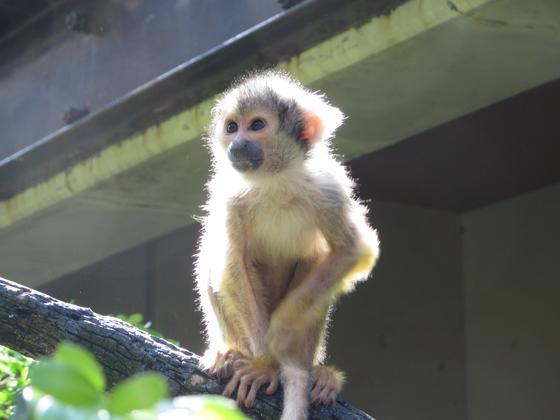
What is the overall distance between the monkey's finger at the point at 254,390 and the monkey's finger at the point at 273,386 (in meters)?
0.03

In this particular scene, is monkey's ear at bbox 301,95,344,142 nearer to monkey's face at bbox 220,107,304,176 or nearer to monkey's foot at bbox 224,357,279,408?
monkey's face at bbox 220,107,304,176

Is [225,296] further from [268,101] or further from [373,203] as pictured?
[373,203]

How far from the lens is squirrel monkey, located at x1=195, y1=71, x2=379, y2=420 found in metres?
4.09

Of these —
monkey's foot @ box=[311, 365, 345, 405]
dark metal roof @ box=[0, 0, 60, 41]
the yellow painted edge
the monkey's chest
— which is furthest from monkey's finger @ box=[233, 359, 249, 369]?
dark metal roof @ box=[0, 0, 60, 41]

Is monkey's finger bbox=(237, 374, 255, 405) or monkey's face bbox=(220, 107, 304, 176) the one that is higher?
monkey's face bbox=(220, 107, 304, 176)

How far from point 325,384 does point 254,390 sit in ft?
1.19

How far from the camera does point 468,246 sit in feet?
33.9

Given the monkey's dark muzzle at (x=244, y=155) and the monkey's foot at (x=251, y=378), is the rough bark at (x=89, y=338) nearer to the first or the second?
the monkey's foot at (x=251, y=378)

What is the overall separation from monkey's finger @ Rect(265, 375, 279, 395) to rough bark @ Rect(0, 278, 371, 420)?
37 centimetres

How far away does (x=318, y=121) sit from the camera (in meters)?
4.82

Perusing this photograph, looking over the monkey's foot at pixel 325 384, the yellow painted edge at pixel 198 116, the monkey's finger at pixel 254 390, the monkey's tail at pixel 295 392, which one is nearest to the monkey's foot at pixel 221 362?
the monkey's finger at pixel 254 390

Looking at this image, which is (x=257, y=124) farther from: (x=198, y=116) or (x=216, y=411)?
(x=216, y=411)

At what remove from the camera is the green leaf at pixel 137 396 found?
101 centimetres

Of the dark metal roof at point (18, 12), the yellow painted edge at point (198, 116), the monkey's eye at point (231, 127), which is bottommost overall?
the monkey's eye at point (231, 127)
